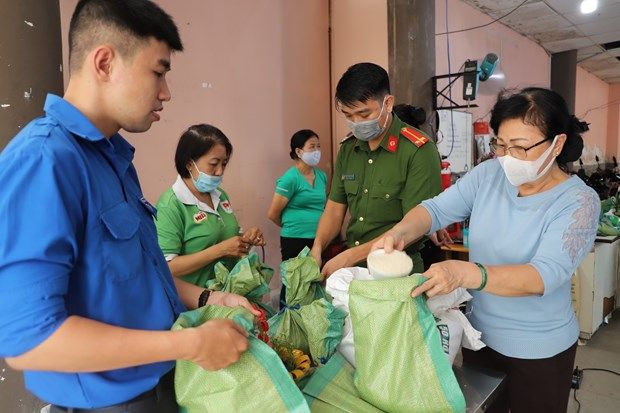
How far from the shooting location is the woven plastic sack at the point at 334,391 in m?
0.99

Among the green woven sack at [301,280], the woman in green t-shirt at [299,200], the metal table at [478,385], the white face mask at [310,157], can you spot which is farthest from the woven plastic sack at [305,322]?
the white face mask at [310,157]

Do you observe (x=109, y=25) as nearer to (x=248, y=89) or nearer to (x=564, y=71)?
(x=248, y=89)

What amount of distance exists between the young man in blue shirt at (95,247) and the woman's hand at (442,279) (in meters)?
0.45

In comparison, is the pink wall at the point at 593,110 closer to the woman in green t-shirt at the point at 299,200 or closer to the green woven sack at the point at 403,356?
the woman in green t-shirt at the point at 299,200

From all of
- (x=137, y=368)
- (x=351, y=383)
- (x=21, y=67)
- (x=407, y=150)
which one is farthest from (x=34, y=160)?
(x=407, y=150)

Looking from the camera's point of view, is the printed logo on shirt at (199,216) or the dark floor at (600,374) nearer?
the printed logo on shirt at (199,216)

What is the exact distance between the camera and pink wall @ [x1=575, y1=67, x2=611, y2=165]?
8.92 meters

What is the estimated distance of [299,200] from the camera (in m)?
3.23

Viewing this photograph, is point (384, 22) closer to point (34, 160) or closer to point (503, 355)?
point (503, 355)

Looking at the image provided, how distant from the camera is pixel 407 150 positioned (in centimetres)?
177

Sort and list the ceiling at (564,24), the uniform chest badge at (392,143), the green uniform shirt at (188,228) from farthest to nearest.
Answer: the ceiling at (564,24), the uniform chest badge at (392,143), the green uniform shirt at (188,228)

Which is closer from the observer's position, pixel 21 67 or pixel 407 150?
pixel 21 67

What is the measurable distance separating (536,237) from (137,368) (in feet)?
3.56

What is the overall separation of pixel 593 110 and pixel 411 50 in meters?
8.60
